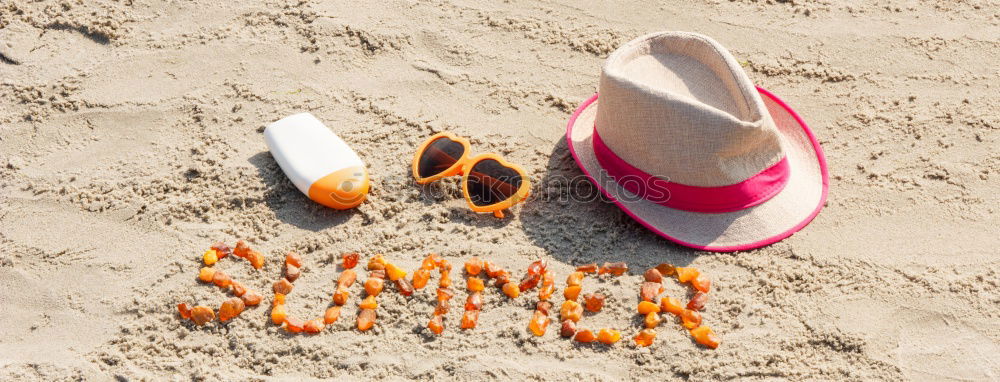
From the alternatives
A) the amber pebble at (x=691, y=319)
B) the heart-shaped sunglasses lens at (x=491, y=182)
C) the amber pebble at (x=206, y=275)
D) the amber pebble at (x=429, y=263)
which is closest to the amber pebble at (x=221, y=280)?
the amber pebble at (x=206, y=275)

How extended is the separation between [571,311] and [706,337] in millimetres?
446

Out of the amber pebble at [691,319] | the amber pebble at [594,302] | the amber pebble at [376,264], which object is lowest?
the amber pebble at [376,264]

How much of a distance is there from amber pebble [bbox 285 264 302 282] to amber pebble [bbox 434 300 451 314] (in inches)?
20.0

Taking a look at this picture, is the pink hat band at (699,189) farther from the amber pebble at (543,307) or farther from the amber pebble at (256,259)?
the amber pebble at (256,259)

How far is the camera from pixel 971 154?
130 inches

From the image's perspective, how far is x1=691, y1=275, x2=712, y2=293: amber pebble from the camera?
287cm

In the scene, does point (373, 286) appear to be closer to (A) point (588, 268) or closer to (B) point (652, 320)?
(A) point (588, 268)

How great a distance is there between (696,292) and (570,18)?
5.11ft

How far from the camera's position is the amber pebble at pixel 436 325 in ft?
9.02

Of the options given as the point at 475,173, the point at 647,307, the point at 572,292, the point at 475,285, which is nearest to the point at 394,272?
the point at 475,285

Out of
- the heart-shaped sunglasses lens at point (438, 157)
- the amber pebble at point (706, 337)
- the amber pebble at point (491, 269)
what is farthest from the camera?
the heart-shaped sunglasses lens at point (438, 157)

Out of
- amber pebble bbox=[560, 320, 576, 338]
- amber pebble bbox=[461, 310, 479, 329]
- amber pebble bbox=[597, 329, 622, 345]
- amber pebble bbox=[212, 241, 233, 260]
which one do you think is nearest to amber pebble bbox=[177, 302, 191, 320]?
amber pebble bbox=[212, 241, 233, 260]

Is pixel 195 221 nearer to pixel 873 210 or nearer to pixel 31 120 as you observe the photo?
pixel 31 120

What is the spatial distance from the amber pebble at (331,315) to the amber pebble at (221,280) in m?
0.37
